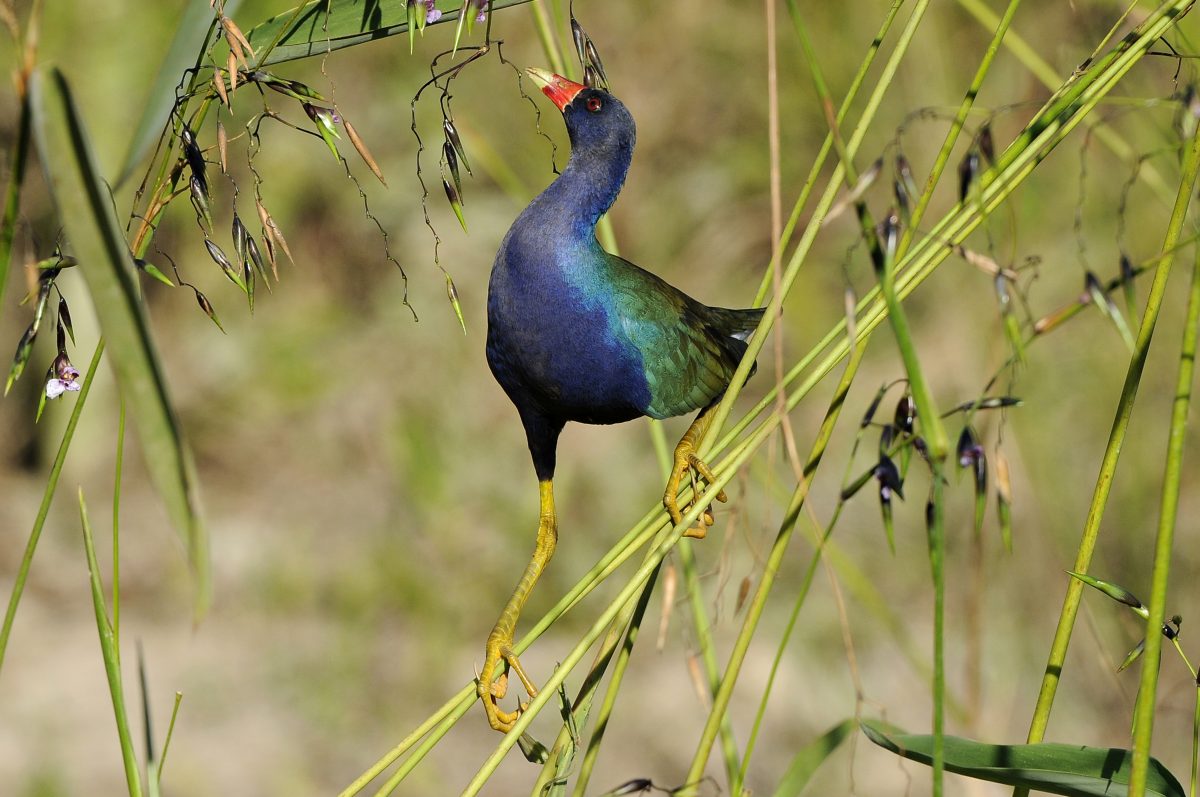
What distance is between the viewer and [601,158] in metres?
1.72

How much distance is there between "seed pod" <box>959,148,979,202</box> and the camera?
1.08 metres

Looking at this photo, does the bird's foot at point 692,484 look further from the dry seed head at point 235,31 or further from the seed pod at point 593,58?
the dry seed head at point 235,31

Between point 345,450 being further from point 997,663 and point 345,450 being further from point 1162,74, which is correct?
point 1162,74

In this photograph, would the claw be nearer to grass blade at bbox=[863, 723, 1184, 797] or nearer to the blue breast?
the blue breast

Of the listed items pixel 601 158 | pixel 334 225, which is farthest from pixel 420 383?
pixel 601 158

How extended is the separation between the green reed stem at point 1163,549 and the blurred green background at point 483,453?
2.59 metres

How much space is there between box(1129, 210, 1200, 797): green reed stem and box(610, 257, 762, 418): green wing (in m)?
0.79

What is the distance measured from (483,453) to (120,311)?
4060 millimetres

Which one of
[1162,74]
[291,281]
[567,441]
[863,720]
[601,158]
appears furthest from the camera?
[291,281]

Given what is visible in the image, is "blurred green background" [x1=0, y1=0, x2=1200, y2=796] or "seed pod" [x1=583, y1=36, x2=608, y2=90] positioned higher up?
"blurred green background" [x1=0, y1=0, x2=1200, y2=796]

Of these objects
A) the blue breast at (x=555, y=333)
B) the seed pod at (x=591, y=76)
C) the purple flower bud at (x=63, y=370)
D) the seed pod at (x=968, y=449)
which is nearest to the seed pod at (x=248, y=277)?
the purple flower bud at (x=63, y=370)

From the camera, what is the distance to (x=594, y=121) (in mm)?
1735

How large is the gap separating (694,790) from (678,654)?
329 cm

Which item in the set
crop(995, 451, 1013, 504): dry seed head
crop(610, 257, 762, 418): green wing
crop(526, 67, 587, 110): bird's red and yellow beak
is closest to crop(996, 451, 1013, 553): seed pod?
crop(995, 451, 1013, 504): dry seed head
